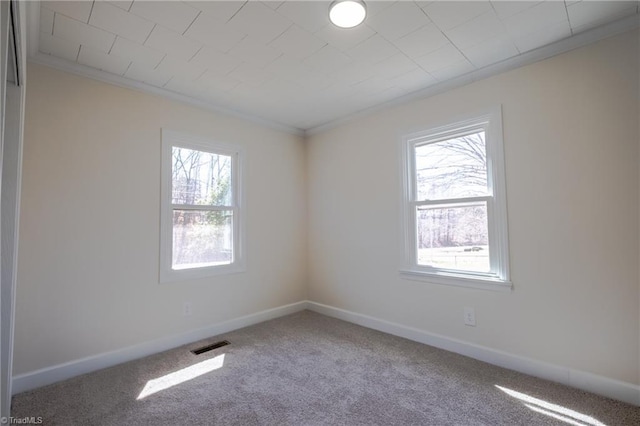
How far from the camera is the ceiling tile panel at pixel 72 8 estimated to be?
1880 mm

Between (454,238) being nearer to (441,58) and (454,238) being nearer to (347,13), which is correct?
(441,58)

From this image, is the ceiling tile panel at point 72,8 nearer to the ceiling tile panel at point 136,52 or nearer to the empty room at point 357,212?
the empty room at point 357,212

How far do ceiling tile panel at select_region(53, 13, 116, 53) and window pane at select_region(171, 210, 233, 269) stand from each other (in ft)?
4.95

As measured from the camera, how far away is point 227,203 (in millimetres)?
3604

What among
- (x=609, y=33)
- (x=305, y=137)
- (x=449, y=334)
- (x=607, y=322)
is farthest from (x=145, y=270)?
(x=609, y=33)

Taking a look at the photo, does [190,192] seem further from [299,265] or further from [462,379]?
[462,379]

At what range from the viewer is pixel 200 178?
11.1 ft

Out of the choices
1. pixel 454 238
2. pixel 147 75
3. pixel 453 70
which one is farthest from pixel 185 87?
pixel 454 238

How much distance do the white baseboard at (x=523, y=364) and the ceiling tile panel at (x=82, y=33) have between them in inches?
135

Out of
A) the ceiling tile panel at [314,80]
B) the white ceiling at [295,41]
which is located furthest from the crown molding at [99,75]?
the ceiling tile panel at [314,80]

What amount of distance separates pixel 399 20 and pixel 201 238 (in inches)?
106

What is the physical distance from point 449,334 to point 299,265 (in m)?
→ 2.05

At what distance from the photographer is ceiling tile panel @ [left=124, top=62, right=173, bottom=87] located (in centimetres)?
263

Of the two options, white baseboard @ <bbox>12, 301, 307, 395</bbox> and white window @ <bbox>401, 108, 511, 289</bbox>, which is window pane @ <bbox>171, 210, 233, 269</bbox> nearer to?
white baseboard @ <bbox>12, 301, 307, 395</bbox>
